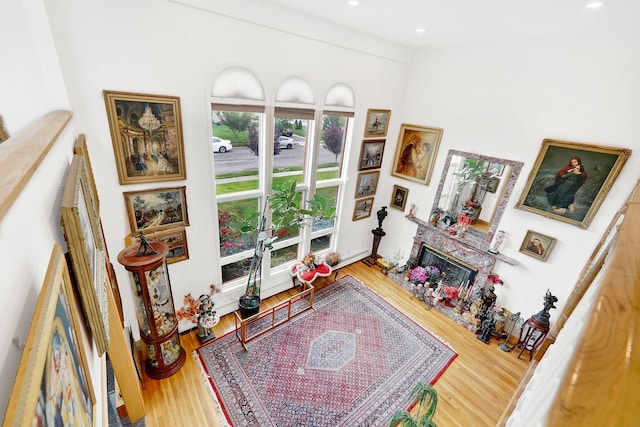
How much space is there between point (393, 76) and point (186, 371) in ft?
19.4

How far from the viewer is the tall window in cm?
392

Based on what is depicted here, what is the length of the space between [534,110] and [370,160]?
2684 millimetres

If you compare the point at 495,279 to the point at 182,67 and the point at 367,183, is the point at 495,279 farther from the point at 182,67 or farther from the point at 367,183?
the point at 182,67

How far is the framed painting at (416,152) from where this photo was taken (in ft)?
17.3

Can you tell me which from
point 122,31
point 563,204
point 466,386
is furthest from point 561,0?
point 466,386

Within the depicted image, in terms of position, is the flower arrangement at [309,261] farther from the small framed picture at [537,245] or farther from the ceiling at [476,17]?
the ceiling at [476,17]

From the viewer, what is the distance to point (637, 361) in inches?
15.4

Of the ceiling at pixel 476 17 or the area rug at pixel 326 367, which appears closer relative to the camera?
the ceiling at pixel 476 17

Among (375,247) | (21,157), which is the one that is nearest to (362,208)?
(375,247)

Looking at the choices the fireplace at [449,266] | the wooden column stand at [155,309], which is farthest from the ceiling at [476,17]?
the fireplace at [449,266]

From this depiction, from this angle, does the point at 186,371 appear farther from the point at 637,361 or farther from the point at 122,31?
the point at 637,361

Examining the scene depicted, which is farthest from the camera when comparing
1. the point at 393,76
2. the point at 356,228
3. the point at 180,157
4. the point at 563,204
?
the point at 356,228

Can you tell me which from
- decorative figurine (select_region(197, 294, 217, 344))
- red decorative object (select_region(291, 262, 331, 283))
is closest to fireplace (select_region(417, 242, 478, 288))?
red decorative object (select_region(291, 262, 331, 283))

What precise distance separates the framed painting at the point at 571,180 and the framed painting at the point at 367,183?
8.53 feet
